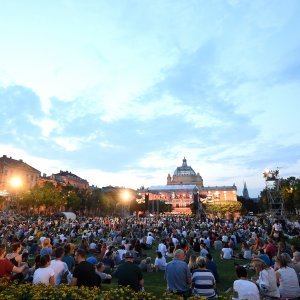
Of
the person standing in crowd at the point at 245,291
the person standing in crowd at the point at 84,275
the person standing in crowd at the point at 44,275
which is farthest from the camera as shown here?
the person standing in crowd at the point at 84,275

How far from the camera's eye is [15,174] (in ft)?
319

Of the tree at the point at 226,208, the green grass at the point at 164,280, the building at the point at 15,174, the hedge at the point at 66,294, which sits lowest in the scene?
the green grass at the point at 164,280

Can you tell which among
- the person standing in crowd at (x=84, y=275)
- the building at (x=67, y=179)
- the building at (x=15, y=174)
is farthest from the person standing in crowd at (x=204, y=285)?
the building at (x=67, y=179)

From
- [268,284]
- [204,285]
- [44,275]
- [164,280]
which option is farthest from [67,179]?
[268,284]

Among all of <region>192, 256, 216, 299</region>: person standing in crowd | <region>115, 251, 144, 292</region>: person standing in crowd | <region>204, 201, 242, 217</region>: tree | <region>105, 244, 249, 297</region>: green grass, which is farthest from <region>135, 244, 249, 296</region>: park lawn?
<region>204, 201, 242, 217</region>: tree

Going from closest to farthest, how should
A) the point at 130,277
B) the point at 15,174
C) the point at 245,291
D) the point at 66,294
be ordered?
the point at 66,294 < the point at 245,291 < the point at 130,277 < the point at 15,174

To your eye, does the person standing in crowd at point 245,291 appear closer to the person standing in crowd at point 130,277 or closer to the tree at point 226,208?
the person standing in crowd at point 130,277

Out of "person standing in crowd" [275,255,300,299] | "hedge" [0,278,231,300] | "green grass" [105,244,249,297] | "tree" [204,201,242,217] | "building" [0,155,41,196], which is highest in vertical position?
"building" [0,155,41,196]

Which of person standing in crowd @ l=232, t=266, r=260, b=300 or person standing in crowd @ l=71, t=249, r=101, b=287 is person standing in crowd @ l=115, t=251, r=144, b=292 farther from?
person standing in crowd @ l=232, t=266, r=260, b=300

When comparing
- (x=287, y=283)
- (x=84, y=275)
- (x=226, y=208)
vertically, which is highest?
(x=226, y=208)

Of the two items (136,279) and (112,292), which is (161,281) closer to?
(136,279)

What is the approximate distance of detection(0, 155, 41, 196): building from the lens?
300ft

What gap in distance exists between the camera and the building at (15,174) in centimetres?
9156

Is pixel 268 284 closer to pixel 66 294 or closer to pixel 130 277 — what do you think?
pixel 130 277
